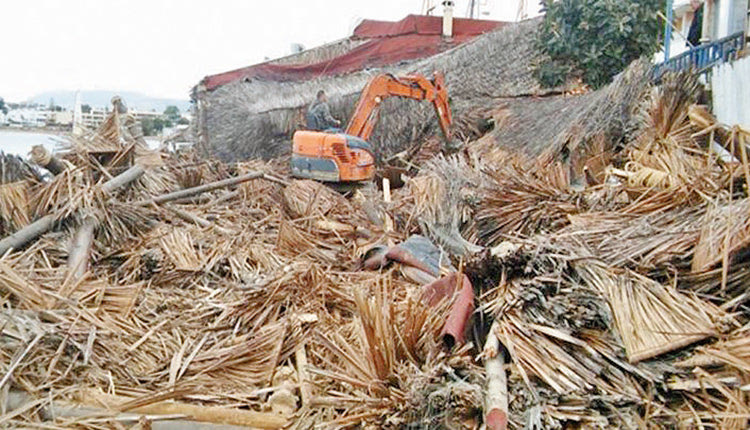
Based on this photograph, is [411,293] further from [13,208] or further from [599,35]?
[599,35]

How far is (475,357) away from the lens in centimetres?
351

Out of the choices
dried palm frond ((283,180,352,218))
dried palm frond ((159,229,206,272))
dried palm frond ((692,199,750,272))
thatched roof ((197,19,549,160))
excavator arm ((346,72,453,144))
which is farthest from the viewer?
thatched roof ((197,19,549,160))

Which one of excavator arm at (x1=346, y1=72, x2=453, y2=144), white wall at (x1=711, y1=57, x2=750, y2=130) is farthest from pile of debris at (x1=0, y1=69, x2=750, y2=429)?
excavator arm at (x1=346, y1=72, x2=453, y2=144)

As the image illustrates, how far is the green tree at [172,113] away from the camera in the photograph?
23.5 meters

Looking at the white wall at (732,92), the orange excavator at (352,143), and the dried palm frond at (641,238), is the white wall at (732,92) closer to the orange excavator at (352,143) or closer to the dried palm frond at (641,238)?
the dried palm frond at (641,238)

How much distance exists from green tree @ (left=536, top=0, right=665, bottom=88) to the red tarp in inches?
330

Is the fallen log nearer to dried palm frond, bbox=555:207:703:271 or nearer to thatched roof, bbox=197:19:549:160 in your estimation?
dried palm frond, bbox=555:207:703:271

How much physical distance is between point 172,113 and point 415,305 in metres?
24.4

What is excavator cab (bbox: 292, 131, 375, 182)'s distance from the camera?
366 inches

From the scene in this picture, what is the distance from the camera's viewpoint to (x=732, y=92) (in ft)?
21.1

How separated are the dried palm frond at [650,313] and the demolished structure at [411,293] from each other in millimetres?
11

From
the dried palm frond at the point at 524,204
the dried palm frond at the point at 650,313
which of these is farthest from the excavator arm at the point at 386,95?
the dried palm frond at the point at 650,313

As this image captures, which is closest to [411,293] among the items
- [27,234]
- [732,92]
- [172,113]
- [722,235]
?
[722,235]

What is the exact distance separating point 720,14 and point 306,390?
37.7ft
